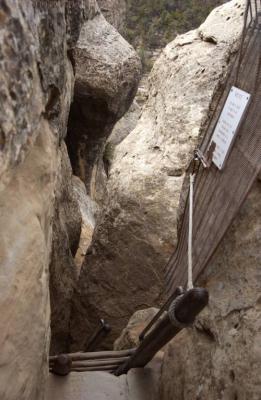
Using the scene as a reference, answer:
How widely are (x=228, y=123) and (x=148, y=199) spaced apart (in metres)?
2.31

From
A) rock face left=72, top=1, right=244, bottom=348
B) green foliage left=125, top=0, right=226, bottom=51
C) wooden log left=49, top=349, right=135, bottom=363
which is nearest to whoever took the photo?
wooden log left=49, top=349, right=135, bottom=363

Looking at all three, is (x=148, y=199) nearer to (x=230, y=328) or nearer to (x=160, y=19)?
(x=230, y=328)

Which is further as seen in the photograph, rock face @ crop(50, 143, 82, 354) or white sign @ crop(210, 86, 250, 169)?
rock face @ crop(50, 143, 82, 354)

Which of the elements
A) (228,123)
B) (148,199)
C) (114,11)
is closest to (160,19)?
(114,11)

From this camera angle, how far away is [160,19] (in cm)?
2169

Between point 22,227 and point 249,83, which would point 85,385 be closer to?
point 22,227

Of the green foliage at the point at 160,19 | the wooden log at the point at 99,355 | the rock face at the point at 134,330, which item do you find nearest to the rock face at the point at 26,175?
the wooden log at the point at 99,355

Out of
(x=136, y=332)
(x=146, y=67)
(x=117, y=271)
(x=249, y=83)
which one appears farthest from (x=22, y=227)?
(x=146, y=67)

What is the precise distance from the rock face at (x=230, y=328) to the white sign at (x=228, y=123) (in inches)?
11.4

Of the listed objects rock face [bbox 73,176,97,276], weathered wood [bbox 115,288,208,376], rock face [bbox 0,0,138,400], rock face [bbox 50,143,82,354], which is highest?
rock face [bbox 0,0,138,400]

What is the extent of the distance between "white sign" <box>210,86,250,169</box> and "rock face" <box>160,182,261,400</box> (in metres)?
0.29

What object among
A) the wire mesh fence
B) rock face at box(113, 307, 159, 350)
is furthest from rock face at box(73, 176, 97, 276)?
the wire mesh fence

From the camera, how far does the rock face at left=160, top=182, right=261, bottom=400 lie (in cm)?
176

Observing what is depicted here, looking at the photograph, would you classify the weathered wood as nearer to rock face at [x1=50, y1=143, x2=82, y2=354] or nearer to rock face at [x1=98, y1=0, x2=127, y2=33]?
rock face at [x1=50, y1=143, x2=82, y2=354]
